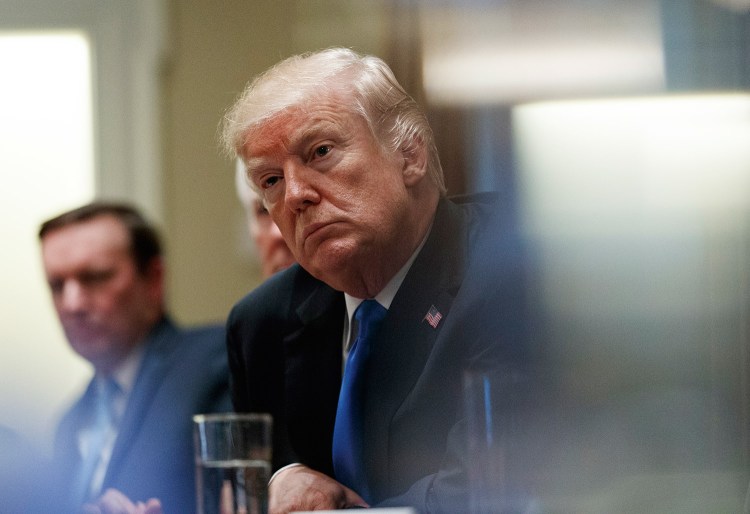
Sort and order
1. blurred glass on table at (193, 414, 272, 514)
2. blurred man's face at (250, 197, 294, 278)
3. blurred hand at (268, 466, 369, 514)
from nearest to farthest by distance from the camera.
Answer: blurred glass on table at (193, 414, 272, 514)
blurred hand at (268, 466, 369, 514)
blurred man's face at (250, 197, 294, 278)

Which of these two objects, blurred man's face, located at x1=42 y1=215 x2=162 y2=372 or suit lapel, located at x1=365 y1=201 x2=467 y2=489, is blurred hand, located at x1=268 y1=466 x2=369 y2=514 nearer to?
suit lapel, located at x1=365 y1=201 x2=467 y2=489

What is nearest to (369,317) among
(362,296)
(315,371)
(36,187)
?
(362,296)

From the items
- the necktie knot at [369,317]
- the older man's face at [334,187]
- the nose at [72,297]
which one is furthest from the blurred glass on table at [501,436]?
the nose at [72,297]

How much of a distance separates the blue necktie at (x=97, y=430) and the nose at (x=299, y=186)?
55 centimetres

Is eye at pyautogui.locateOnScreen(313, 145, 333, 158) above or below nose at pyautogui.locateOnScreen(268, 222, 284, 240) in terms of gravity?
above

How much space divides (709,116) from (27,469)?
1609 millimetres

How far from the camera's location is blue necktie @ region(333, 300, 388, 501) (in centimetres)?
212

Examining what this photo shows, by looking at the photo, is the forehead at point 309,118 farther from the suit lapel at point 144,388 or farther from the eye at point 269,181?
the suit lapel at point 144,388

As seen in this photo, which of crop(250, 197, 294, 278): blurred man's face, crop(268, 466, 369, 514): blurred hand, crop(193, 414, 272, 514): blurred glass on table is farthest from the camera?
crop(250, 197, 294, 278): blurred man's face

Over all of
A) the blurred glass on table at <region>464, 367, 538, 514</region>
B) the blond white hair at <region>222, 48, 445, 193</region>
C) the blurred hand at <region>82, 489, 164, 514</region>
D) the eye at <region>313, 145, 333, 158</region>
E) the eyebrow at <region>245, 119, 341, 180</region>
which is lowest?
the blurred hand at <region>82, 489, 164, 514</region>

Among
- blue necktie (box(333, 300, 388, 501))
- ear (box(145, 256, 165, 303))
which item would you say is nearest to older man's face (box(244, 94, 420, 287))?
blue necktie (box(333, 300, 388, 501))

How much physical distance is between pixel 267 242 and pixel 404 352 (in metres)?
0.36

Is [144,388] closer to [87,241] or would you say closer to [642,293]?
[87,241]

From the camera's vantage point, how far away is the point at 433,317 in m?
2.14
